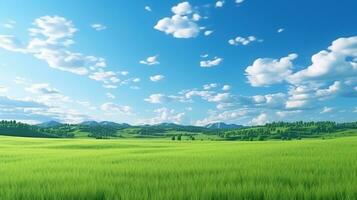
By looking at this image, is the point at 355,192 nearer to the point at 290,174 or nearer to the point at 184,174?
the point at 290,174

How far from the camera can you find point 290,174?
11109 mm

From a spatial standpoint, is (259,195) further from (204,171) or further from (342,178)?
(204,171)

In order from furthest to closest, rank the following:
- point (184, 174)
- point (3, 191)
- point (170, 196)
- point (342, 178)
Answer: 1. point (184, 174)
2. point (342, 178)
3. point (3, 191)
4. point (170, 196)

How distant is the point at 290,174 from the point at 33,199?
6.27 metres

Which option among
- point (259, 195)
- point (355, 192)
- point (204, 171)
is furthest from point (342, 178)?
point (204, 171)

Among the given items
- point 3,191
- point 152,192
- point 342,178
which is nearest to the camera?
point 152,192

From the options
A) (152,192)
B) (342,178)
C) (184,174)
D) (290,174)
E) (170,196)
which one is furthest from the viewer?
(184,174)

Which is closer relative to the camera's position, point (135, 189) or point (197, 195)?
point (197, 195)

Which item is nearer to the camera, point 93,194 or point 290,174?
point 93,194

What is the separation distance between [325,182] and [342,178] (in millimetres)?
925

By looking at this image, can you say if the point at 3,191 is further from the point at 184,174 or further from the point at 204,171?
the point at 204,171

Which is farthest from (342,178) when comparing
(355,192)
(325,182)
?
(355,192)

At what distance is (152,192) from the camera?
27.4 ft

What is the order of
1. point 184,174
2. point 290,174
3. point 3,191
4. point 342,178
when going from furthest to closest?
point 184,174
point 290,174
point 342,178
point 3,191
